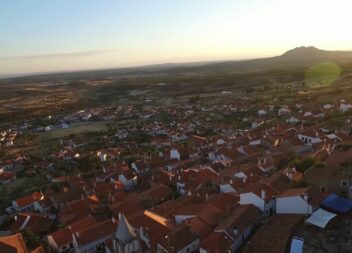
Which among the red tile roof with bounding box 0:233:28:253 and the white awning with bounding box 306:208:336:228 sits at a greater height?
the white awning with bounding box 306:208:336:228

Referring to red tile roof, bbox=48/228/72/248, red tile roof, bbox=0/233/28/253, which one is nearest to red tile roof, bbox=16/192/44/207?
red tile roof, bbox=48/228/72/248

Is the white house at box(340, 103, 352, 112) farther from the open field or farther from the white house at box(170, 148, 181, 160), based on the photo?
the open field

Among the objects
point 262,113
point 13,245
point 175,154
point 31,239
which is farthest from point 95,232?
point 262,113

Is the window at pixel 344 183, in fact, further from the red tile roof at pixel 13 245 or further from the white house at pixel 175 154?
the white house at pixel 175 154

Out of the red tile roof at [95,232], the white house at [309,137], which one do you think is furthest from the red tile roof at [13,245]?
the white house at [309,137]

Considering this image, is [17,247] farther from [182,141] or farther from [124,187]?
[182,141]

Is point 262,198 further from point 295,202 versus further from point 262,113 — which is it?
point 262,113

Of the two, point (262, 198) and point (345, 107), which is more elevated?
point (262, 198)
